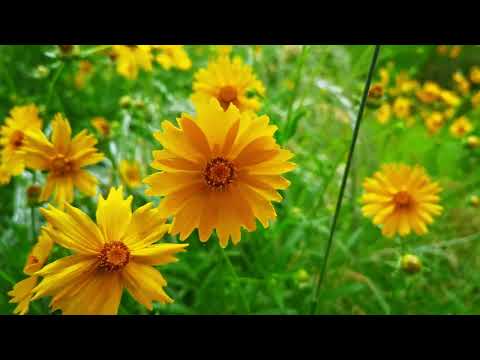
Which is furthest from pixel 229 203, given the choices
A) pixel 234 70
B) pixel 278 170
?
pixel 234 70

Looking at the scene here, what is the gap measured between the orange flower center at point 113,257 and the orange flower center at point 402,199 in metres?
0.73

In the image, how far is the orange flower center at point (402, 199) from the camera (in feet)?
3.67

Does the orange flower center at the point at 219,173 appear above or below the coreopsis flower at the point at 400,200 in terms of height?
below

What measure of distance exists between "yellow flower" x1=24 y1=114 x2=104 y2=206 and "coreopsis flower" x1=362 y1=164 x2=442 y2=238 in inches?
23.8

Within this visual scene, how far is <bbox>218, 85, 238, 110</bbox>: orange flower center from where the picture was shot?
3.31 feet

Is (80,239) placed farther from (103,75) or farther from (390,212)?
(103,75)

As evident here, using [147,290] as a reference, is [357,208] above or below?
above

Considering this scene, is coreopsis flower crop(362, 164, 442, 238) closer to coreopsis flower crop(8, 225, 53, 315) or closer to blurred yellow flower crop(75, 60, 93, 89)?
→ coreopsis flower crop(8, 225, 53, 315)

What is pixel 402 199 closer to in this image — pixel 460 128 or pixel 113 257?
pixel 113 257

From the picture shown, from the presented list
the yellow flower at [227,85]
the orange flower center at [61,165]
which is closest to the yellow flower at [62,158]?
the orange flower center at [61,165]

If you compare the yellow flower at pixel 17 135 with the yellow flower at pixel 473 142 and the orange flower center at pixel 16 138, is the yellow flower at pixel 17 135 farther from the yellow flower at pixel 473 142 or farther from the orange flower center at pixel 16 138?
the yellow flower at pixel 473 142

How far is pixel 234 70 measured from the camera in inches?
41.2

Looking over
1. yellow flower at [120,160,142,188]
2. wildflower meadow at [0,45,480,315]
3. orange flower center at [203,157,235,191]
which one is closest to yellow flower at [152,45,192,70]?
wildflower meadow at [0,45,480,315]
